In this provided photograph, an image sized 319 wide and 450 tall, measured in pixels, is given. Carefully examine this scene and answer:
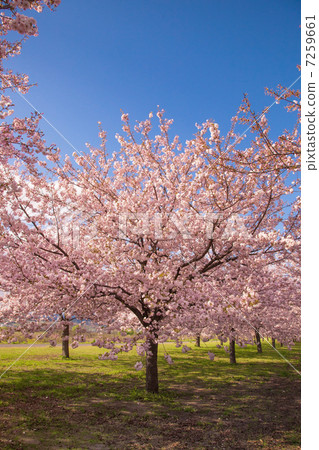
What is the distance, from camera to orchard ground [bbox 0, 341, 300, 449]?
7750 millimetres

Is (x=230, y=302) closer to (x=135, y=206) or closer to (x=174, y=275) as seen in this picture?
(x=174, y=275)

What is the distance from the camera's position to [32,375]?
15594mm

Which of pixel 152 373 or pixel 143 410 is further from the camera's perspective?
pixel 152 373

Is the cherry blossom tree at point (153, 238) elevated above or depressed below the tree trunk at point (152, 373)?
above

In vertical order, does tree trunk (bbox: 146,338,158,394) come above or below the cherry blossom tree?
below

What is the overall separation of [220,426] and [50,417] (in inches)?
209

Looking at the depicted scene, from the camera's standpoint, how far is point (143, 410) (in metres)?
10.1

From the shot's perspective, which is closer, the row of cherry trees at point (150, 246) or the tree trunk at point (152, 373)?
the row of cherry trees at point (150, 246)

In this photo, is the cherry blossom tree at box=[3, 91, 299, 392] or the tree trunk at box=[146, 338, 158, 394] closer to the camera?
the cherry blossom tree at box=[3, 91, 299, 392]

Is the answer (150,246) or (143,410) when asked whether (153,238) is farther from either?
(143,410)

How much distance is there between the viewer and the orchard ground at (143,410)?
7.75m

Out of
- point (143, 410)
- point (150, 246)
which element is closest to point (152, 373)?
point (143, 410)

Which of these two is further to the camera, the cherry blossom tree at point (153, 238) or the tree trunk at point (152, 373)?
the tree trunk at point (152, 373)
